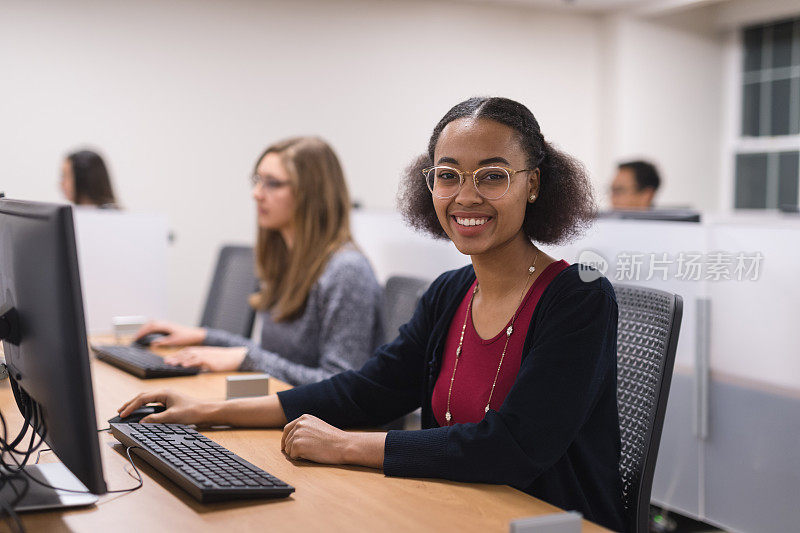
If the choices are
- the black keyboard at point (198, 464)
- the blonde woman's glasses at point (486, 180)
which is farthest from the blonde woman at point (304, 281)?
the blonde woman's glasses at point (486, 180)

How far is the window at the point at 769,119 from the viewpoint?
6.02 m

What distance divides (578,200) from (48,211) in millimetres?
861

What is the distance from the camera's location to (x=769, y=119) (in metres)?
6.22

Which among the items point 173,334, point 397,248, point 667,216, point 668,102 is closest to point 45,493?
point 173,334

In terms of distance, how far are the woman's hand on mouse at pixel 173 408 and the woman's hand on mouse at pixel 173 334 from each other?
0.98 metres

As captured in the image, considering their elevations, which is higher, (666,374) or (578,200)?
(578,200)

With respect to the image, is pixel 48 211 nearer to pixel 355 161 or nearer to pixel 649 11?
pixel 355 161

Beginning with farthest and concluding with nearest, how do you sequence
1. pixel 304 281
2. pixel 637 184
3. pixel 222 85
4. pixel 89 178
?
1. pixel 222 85
2. pixel 637 184
3. pixel 89 178
4. pixel 304 281

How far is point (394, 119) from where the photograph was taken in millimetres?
5750

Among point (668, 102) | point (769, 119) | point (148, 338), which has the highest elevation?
point (668, 102)

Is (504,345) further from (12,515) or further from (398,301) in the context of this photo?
(398,301)

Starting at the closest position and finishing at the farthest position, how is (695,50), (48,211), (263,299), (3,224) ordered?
(48,211)
(3,224)
(263,299)
(695,50)

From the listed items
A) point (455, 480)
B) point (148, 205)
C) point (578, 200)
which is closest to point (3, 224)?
point (455, 480)

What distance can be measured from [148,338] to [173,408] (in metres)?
1.10
